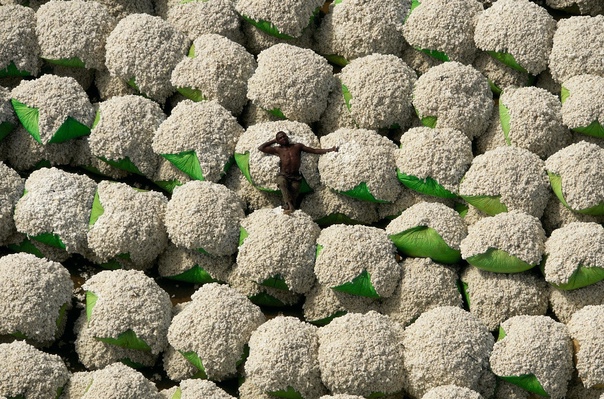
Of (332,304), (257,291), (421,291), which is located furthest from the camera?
(257,291)

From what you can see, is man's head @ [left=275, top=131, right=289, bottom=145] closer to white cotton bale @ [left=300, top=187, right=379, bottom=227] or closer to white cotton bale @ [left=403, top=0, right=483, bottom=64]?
white cotton bale @ [left=300, top=187, right=379, bottom=227]

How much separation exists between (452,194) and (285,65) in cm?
131

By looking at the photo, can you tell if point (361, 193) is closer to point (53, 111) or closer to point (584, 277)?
point (584, 277)

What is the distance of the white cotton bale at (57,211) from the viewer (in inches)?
338

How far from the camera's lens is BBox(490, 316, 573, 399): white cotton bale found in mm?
7961

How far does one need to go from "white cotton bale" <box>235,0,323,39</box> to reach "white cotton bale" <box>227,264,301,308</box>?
62.8 inches

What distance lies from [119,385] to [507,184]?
256 cm

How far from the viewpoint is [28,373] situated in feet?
26.3

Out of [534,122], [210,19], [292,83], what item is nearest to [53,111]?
[210,19]

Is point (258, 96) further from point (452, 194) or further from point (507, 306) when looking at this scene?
point (507, 306)

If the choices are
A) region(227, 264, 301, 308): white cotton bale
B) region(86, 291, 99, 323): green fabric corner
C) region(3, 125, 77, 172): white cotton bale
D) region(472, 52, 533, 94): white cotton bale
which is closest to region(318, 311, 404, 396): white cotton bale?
region(227, 264, 301, 308): white cotton bale

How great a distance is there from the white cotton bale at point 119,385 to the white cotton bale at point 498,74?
116 inches

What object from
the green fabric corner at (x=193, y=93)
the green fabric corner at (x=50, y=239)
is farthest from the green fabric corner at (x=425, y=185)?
the green fabric corner at (x=50, y=239)

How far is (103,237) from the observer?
8547 millimetres
